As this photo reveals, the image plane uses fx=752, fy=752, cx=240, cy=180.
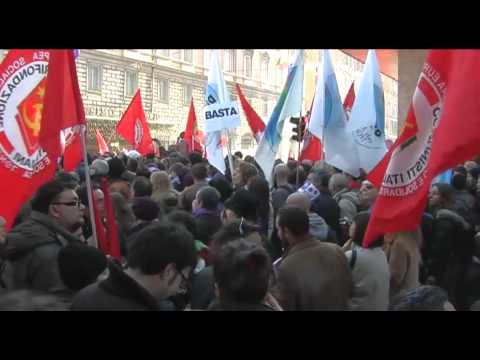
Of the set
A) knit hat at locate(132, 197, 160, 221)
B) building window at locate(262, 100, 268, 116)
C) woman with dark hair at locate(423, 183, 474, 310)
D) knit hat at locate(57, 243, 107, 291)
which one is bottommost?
building window at locate(262, 100, 268, 116)

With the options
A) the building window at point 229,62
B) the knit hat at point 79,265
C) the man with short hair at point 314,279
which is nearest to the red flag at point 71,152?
the man with short hair at point 314,279

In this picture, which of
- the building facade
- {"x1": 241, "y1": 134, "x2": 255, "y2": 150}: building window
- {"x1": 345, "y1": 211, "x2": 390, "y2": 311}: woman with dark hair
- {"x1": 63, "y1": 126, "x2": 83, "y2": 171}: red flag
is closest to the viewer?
{"x1": 345, "y1": 211, "x2": 390, "y2": 311}: woman with dark hair

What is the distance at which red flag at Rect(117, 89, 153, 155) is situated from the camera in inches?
578

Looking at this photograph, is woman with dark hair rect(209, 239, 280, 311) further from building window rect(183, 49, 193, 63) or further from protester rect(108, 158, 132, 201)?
building window rect(183, 49, 193, 63)

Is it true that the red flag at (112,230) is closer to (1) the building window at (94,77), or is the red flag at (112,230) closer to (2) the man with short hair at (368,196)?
(2) the man with short hair at (368,196)

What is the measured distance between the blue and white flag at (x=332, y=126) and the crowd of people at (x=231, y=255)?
892 millimetres

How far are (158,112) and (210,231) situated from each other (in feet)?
131

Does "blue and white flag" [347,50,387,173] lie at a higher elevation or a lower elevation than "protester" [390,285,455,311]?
higher

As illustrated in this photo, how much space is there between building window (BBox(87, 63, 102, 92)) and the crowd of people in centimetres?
3169

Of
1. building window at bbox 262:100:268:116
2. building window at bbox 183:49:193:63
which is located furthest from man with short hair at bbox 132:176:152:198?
building window at bbox 262:100:268:116

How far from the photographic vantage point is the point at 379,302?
14.1ft

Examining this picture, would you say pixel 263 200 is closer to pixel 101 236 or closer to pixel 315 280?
pixel 101 236

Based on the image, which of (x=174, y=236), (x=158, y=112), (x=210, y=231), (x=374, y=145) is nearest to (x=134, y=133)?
(x=374, y=145)

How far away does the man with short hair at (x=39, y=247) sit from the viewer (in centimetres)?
381
